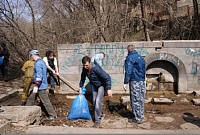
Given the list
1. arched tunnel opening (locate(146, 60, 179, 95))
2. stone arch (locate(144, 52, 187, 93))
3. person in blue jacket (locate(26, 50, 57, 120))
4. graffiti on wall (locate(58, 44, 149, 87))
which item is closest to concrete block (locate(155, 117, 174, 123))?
arched tunnel opening (locate(146, 60, 179, 95))

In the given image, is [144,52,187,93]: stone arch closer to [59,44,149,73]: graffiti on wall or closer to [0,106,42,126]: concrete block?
[59,44,149,73]: graffiti on wall

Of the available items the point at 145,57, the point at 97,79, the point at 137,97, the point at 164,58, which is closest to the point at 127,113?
the point at 137,97

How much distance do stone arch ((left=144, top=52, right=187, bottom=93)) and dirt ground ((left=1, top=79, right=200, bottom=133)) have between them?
1.31ft

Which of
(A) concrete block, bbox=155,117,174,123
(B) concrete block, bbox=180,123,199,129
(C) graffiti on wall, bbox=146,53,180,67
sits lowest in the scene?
(B) concrete block, bbox=180,123,199,129

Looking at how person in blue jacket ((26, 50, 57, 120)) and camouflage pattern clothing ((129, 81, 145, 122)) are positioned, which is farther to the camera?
person in blue jacket ((26, 50, 57, 120))

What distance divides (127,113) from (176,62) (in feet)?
9.11

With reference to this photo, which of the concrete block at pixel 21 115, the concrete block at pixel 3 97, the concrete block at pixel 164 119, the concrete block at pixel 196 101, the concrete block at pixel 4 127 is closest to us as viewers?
the concrete block at pixel 4 127

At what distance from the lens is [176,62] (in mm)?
6922

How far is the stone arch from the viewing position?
6918 millimetres

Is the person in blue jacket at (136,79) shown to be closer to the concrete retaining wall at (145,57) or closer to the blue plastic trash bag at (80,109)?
the blue plastic trash bag at (80,109)

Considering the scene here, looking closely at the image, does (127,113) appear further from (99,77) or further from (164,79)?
(164,79)

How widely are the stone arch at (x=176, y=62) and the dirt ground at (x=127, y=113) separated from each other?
1.31 ft

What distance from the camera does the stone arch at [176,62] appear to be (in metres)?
6.92

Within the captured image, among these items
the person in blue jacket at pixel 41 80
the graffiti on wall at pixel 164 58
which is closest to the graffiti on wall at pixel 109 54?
the graffiti on wall at pixel 164 58
